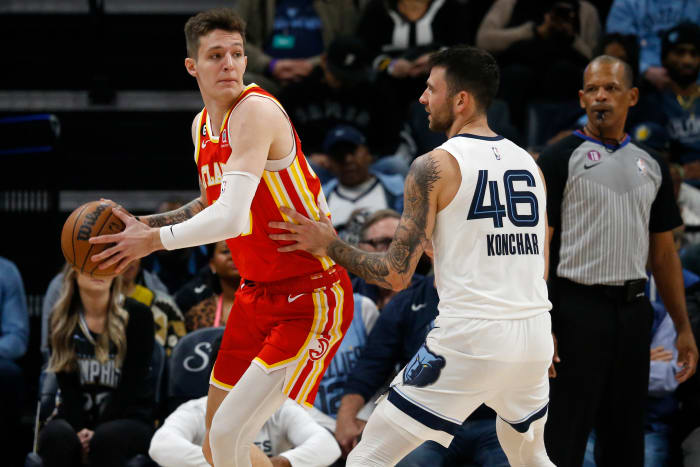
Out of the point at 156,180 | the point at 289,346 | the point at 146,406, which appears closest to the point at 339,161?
the point at 156,180

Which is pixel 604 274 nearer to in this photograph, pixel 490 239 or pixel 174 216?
pixel 490 239

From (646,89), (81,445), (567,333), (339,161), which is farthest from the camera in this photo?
(646,89)

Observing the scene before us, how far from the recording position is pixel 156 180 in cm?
775

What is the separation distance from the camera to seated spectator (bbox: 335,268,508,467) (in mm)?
4719

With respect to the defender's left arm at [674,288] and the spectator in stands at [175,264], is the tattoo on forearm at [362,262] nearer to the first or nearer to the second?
the defender's left arm at [674,288]

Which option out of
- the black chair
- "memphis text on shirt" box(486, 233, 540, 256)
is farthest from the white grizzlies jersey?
the black chair

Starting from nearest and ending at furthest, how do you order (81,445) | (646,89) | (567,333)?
(567,333) → (81,445) → (646,89)

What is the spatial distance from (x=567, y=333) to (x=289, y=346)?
4.69ft

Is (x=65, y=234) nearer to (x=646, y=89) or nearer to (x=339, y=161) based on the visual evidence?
(x=339, y=161)

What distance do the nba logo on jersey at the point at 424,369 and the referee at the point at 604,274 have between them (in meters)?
1.20

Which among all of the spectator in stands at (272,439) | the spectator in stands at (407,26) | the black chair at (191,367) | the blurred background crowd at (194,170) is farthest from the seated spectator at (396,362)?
the spectator in stands at (407,26)

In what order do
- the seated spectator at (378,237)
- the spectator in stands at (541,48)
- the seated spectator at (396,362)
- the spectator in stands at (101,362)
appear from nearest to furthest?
1. the seated spectator at (396,362)
2. the spectator in stands at (101,362)
3. the seated spectator at (378,237)
4. the spectator in stands at (541,48)

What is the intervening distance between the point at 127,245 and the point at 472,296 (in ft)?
4.22

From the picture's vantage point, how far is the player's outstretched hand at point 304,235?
3545 mm
